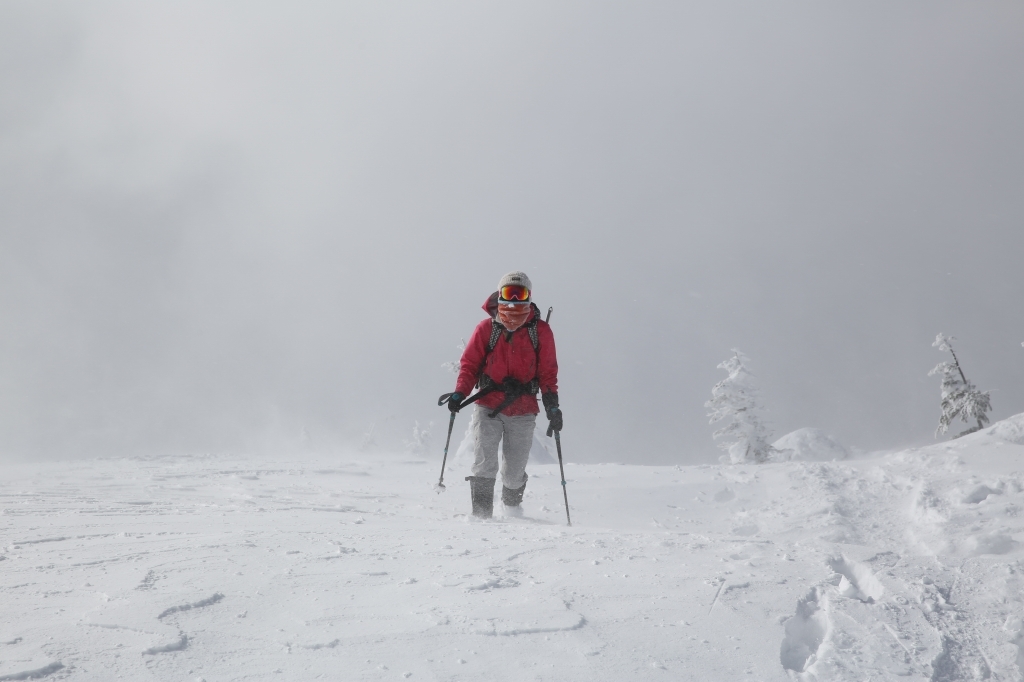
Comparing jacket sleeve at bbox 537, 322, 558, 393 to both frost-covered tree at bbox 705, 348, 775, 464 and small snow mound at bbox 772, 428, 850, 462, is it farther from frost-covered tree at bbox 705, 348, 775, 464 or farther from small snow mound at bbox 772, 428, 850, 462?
small snow mound at bbox 772, 428, 850, 462

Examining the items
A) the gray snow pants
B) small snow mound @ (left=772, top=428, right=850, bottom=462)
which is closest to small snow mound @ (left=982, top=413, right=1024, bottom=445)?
the gray snow pants

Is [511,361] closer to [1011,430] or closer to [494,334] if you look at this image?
[494,334]

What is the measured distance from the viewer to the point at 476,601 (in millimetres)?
3158

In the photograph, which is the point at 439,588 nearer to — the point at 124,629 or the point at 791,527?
the point at 124,629

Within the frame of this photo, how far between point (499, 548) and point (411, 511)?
2735 mm

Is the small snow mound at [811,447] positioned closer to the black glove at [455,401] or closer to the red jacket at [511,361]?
the red jacket at [511,361]

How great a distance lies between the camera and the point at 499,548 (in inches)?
161

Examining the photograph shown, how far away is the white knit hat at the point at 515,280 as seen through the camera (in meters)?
6.91

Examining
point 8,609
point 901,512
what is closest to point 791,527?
point 901,512

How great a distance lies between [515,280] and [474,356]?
102cm

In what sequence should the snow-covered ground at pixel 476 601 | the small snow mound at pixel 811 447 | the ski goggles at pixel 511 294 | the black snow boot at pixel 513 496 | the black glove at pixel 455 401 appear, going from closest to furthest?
the snow-covered ground at pixel 476 601 < the black glove at pixel 455 401 < the ski goggles at pixel 511 294 < the black snow boot at pixel 513 496 < the small snow mound at pixel 811 447

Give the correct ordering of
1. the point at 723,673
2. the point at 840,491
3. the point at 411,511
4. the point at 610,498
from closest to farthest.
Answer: the point at 723,673 < the point at 411,511 < the point at 840,491 < the point at 610,498

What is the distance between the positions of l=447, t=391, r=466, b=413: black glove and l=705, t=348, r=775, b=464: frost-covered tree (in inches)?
934

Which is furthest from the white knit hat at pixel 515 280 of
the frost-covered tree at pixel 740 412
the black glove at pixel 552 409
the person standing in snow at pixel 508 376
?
the frost-covered tree at pixel 740 412
